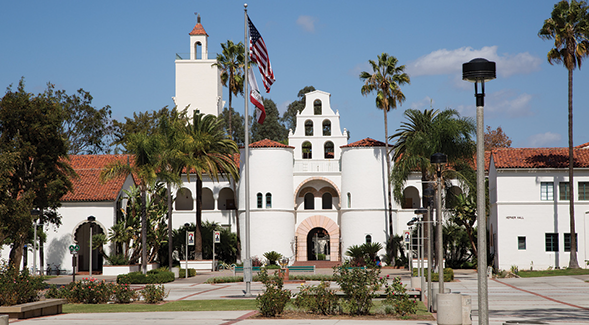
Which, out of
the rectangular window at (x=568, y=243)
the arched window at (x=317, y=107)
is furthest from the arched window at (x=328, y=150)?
the rectangular window at (x=568, y=243)

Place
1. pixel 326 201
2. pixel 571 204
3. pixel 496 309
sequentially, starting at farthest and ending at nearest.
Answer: pixel 326 201 < pixel 571 204 < pixel 496 309

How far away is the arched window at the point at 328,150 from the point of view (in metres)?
54.1

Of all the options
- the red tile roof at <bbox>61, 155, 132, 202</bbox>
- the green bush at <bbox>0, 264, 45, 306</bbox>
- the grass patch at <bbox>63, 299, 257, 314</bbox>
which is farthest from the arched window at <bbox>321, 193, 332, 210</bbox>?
the green bush at <bbox>0, 264, 45, 306</bbox>

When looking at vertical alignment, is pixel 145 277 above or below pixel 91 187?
below

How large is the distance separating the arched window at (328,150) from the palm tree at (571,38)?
19235mm

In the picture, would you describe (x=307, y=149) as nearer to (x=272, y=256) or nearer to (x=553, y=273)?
(x=272, y=256)

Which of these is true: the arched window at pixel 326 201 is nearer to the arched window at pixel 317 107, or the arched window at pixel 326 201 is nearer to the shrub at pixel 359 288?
the arched window at pixel 317 107

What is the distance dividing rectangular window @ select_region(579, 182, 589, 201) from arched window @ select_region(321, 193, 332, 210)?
→ 64.7 ft

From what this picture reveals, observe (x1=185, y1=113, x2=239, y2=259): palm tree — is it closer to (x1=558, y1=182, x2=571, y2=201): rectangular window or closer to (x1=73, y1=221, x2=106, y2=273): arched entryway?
(x1=73, y1=221, x2=106, y2=273): arched entryway

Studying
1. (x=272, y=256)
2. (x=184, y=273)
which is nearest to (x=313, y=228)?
(x=272, y=256)

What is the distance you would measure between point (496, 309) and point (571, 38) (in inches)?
1066

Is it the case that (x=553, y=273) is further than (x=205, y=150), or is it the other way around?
(x=205, y=150)

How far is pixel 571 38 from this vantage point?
136 feet

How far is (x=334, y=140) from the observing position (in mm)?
53594
